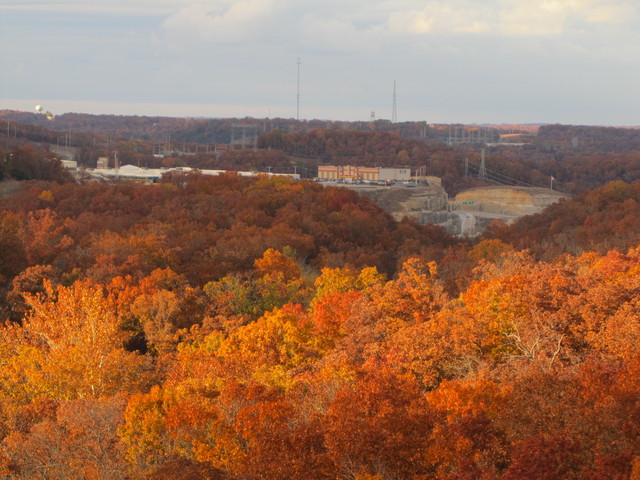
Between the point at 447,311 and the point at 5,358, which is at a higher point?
the point at 447,311

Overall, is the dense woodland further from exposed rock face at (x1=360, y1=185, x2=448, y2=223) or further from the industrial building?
the industrial building

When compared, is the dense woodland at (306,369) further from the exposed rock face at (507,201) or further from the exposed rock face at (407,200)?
the exposed rock face at (507,201)

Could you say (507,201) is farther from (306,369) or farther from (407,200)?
(306,369)

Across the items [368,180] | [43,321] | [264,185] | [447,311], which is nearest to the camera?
[447,311]

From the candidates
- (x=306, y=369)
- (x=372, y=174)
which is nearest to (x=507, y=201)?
(x=372, y=174)

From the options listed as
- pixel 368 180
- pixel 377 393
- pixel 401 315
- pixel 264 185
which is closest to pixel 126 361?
pixel 401 315

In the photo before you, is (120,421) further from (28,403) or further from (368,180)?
(368,180)

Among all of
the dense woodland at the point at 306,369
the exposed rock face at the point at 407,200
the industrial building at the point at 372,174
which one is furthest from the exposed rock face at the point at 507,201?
the dense woodland at the point at 306,369
